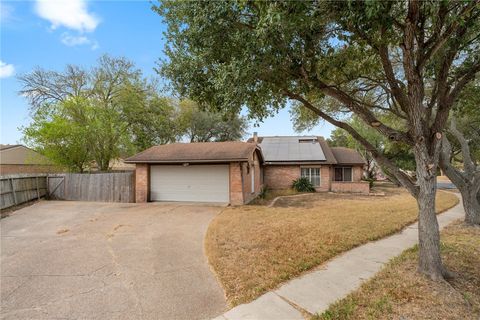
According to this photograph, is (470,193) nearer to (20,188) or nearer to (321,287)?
(321,287)

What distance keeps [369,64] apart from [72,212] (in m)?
12.8

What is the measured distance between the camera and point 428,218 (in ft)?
15.4

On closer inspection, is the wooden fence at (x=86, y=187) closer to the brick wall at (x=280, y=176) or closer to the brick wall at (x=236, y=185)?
the brick wall at (x=236, y=185)

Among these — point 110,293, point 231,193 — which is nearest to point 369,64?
point 110,293

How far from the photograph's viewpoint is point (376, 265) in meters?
5.45

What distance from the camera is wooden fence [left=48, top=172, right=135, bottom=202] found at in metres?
14.5

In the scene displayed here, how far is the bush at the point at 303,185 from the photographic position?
19.7 m

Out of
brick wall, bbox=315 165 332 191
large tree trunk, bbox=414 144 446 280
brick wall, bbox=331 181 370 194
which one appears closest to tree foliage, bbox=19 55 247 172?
brick wall, bbox=315 165 332 191

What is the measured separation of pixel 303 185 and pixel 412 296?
15.9 metres

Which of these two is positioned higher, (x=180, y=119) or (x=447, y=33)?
(x=180, y=119)

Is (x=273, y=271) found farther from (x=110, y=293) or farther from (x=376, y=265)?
(x=110, y=293)

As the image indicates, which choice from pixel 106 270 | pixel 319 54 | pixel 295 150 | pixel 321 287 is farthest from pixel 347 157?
pixel 106 270

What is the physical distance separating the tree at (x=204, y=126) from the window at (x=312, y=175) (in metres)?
11.3

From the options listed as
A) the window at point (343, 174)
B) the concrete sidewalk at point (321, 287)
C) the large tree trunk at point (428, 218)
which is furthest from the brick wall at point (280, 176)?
the large tree trunk at point (428, 218)
